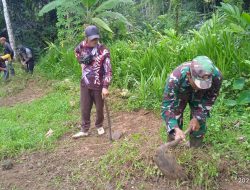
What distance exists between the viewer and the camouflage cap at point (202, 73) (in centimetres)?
345

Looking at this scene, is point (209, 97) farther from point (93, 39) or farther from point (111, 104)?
point (111, 104)

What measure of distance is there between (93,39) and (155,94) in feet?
6.32

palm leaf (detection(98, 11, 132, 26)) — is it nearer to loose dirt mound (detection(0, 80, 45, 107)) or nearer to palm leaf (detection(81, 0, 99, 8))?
palm leaf (detection(81, 0, 99, 8))

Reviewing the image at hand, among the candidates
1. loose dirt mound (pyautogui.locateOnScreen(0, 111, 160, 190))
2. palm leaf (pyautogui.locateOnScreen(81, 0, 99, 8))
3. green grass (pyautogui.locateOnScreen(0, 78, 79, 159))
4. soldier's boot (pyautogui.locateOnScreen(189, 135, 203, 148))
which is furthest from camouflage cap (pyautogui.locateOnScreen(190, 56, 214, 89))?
palm leaf (pyautogui.locateOnScreen(81, 0, 99, 8))

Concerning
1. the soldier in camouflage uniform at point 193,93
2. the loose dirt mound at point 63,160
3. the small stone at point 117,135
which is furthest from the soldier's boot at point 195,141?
the small stone at point 117,135

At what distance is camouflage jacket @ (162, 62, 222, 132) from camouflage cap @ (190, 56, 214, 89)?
183 mm

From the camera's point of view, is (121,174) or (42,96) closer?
(121,174)

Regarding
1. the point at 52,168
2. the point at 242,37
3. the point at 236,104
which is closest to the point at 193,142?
the point at 236,104

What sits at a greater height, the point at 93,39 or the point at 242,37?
the point at 93,39

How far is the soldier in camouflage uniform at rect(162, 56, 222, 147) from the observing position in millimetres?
3486

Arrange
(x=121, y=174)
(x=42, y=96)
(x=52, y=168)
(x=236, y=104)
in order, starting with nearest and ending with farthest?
(x=121, y=174), (x=52, y=168), (x=236, y=104), (x=42, y=96)

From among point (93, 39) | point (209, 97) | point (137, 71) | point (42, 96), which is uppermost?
point (93, 39)

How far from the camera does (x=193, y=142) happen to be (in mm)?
4438

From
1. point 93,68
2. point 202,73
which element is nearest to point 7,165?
point 93,68
